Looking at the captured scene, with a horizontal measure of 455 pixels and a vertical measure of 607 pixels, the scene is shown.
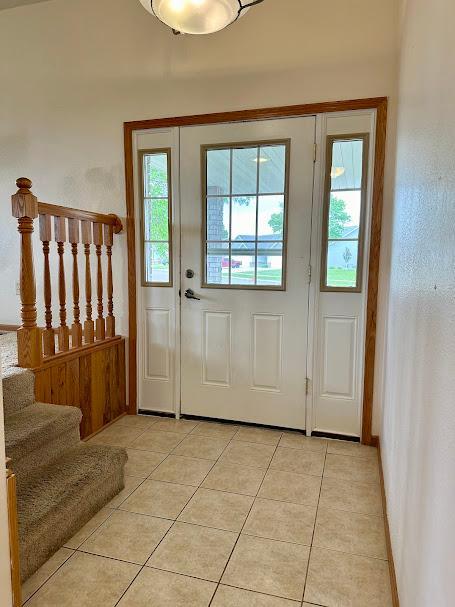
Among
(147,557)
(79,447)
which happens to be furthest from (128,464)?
(147,557)

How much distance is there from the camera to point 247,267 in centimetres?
275

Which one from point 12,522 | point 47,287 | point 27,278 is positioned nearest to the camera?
point 12,522

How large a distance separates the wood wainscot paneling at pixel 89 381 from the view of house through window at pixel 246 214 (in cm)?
91

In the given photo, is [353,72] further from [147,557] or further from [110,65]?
[147,557]

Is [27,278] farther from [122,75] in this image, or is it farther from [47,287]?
[122,75]

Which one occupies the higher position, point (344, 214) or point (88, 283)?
point (344, 214)

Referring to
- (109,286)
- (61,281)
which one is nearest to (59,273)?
(61,281)

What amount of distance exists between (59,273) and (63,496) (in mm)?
1262

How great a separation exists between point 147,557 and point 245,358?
56.3 inches

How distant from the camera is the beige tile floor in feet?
4.78

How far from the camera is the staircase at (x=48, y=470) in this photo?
62.1 inches

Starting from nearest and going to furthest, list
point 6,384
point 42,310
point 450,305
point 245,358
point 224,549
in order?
point 450,305
point 224,549
point 6,384
point 245,358
point 42,310

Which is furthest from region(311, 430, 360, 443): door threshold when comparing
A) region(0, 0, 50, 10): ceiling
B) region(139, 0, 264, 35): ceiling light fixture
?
region(0, 0, 50, 10): ceiling

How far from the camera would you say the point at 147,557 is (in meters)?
1.62
